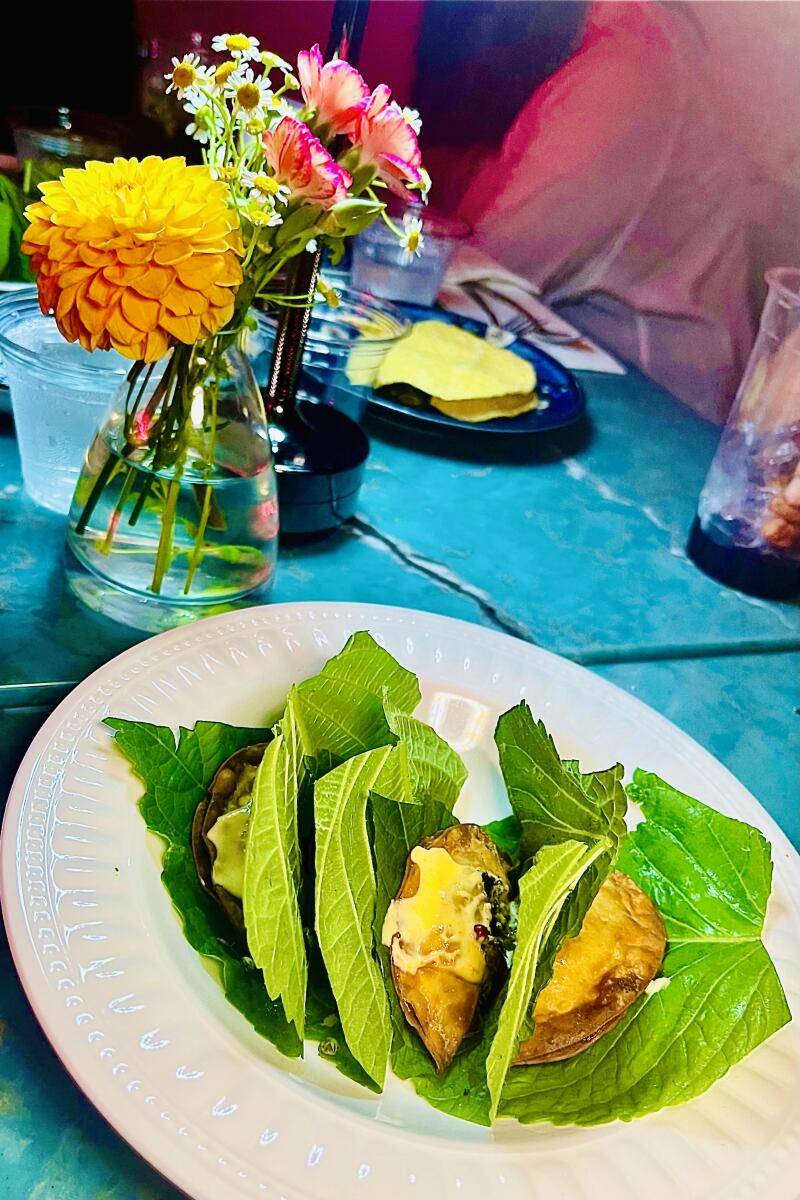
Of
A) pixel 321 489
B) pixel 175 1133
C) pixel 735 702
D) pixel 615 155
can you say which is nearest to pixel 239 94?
pixel 321 489

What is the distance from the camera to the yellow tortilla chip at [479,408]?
0.97 metres

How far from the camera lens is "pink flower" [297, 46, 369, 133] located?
0.48 metres

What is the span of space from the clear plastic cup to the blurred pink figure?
67 cm

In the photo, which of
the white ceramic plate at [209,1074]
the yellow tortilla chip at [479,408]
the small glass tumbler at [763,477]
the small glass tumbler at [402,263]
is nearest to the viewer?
the white ceramic plate at [209,1074]

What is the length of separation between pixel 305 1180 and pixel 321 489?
20.3 inches

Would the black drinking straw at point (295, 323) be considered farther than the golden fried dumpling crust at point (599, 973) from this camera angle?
Yes

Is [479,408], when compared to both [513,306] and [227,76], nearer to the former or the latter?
[513,306]

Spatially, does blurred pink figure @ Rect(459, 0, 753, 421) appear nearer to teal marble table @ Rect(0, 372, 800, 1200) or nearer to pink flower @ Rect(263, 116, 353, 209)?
teal marble table @ Rect(0, 372, 800, 1200)

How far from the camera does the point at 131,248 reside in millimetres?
435

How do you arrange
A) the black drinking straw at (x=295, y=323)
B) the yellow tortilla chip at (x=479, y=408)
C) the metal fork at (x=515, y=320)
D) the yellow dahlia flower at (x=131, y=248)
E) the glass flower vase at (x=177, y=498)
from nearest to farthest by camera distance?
1. the yellow dahlia flower at (x=131, y=248)
2. the glass flower vase at (x=177, y=498)
3. the black drinking straw at (x=295, y=323)
4. the yellow tortilla chip at (x=479, y=408)
5. the metal fork at (x=515, y=320)

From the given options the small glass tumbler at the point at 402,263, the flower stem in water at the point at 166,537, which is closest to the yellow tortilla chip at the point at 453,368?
the small glass tumbler at the point at 402,263

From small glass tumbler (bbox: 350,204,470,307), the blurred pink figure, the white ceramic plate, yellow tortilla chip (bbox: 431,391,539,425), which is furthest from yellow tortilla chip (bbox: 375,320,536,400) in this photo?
the white ceramic plate

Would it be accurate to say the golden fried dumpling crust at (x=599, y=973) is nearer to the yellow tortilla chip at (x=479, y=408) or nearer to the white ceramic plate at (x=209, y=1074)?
the white ceramic plate at (x=209, y=1074)

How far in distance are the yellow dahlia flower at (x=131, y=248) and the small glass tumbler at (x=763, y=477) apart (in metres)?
0.59
